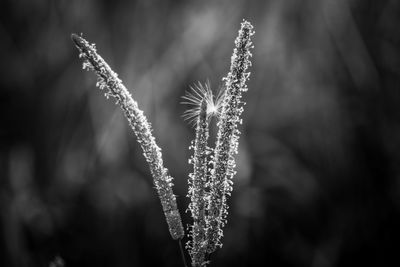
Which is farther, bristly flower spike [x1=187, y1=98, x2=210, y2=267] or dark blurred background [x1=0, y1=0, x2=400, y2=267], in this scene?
dark blurred background [x1=0, y1=0, x2=400, y2=267]

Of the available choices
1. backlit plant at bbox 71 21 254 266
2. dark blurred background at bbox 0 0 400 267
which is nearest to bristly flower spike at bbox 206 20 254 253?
backlit plant at bbox 71 21 254 266

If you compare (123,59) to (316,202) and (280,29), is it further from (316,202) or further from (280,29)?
(316,202)

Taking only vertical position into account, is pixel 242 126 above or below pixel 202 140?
above

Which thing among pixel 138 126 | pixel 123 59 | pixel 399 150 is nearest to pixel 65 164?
pixel 123 59

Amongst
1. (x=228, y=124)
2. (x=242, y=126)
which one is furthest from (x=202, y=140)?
(x=242, y=126)

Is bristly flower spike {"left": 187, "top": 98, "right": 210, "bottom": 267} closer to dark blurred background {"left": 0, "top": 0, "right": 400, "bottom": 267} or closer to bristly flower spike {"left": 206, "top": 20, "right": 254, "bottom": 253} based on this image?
bristly flower spike {"left": 206, "top": 20, "right": 254, "bottom": 253}

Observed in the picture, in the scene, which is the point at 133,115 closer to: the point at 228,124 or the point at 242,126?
the point at 228,124
